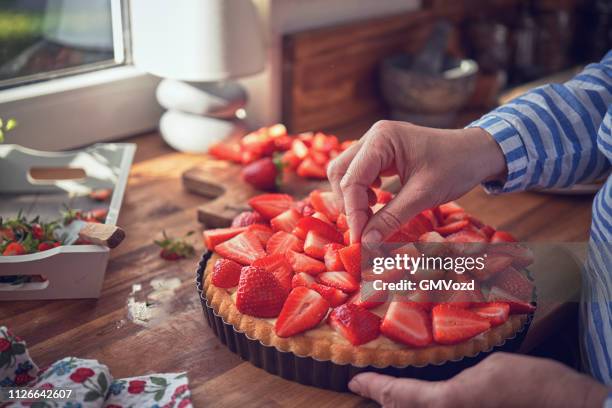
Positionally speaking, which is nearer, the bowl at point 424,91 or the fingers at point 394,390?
the fingers at point 394,390

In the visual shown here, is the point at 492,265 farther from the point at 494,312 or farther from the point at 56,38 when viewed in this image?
the point at 56,38

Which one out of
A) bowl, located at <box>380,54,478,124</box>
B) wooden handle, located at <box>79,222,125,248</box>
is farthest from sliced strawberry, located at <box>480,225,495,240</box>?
bowl, located at <box>380,54,478,124</box>

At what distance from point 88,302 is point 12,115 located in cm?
63

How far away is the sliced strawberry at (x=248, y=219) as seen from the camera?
4.20ft

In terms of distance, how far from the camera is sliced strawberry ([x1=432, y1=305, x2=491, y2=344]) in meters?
0.98

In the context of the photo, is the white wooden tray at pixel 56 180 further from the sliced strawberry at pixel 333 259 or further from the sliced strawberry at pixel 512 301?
the sliced strawberry at pixel 512 301

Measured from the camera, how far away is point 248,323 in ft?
3.35

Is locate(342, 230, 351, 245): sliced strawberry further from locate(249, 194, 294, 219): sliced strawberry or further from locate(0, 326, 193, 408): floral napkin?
locate(0, 326, 193, 408): floral napkin

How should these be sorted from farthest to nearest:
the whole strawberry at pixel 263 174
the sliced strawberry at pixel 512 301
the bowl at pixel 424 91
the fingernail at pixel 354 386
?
the bowl at pixel 424 91 < the whole strawberry at pixel 263 174 < the sliced strawberry at pixel 512 301 < the fingernail at pixel 354 386

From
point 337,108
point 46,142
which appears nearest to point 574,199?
point 337,108

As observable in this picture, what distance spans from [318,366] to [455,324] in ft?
0.62

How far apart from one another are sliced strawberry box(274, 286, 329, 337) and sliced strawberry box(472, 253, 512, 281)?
254 mm

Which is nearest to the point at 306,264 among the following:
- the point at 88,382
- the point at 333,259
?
the point at 333,259

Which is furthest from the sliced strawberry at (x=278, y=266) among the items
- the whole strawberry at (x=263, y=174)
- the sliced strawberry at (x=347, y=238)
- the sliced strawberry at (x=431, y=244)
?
the whole strawberry at (x=263, y=174)
